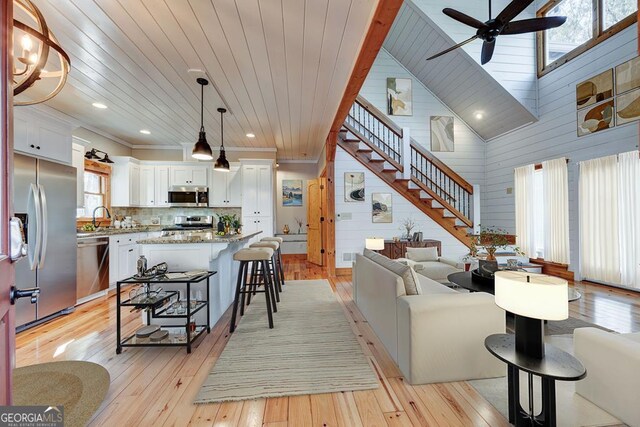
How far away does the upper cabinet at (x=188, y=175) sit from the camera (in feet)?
20.2

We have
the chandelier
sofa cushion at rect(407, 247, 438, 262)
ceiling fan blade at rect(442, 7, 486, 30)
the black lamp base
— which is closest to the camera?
the chandelier

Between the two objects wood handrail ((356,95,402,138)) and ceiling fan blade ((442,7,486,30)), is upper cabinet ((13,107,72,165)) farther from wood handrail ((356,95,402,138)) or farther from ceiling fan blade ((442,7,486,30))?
wood handrail ((356,95,402,138))

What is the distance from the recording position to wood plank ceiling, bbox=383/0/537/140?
5875 mm

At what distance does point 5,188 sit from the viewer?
87cm

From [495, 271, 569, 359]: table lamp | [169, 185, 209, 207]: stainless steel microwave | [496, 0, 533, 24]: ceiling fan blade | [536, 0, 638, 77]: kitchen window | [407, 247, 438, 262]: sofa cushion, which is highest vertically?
[536, 0, 638, 77]: kitchen window

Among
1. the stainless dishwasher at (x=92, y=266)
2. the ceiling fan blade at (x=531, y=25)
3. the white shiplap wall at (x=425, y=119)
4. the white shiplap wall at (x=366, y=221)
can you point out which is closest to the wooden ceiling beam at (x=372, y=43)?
the ceiling fan blade at (x=531, y=25)

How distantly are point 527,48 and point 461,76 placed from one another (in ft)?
4.07

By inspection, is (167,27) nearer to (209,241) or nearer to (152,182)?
(209,241)

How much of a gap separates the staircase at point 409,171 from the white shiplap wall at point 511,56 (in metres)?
1.99

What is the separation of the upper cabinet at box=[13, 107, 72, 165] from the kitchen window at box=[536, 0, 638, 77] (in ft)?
25.2

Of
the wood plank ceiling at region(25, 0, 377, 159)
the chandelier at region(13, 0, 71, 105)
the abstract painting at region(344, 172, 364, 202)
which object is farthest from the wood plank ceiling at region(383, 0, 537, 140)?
the chandelier at region(13, 0, 71, 105)

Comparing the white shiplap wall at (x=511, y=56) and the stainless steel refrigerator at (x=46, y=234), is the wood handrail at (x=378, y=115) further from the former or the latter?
the stainless steel refrigerator at (x=46, y=234)

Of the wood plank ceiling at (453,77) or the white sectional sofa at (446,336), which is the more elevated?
the wood plank ceiling at (453,77)

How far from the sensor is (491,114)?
21.3 ft
